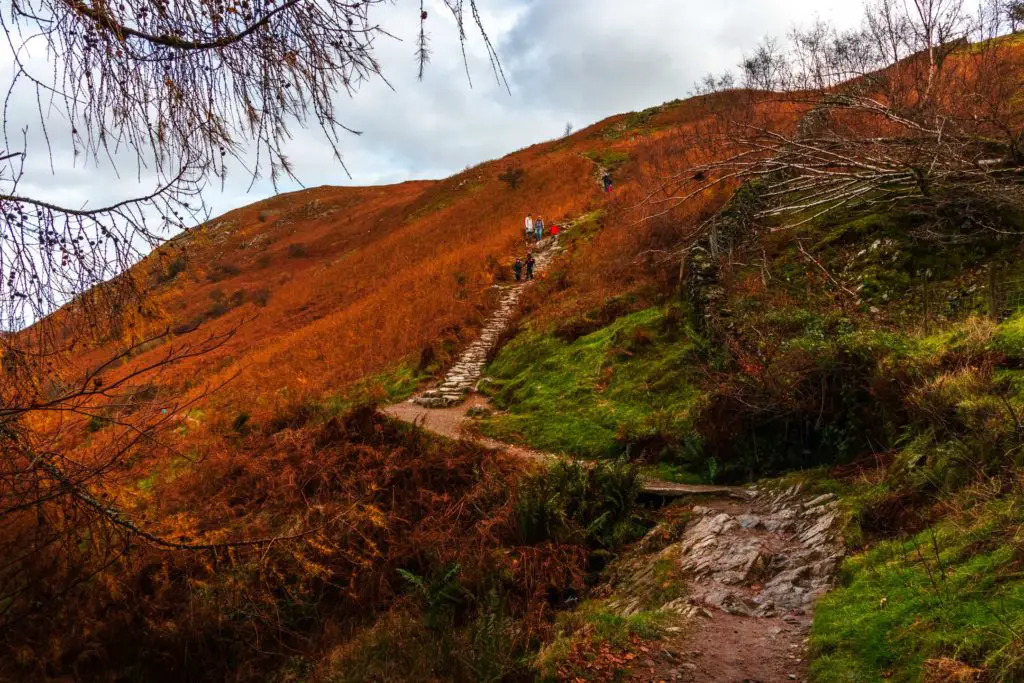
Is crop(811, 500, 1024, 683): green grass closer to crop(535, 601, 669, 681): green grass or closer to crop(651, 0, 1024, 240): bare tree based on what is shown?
crop(535, 601, 669, 681): green grass

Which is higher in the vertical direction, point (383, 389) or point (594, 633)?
point (383, 389)

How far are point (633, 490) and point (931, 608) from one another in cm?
333

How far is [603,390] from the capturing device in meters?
9.43

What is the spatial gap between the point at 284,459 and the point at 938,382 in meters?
8.40

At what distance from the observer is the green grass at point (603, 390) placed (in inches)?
315

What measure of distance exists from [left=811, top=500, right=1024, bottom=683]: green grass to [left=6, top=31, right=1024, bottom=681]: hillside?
15mm

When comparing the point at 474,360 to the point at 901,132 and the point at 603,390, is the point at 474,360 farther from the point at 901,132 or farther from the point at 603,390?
the point at 901,132

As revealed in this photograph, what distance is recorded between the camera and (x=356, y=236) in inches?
1431

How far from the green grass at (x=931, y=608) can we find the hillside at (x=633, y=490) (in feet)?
0.05

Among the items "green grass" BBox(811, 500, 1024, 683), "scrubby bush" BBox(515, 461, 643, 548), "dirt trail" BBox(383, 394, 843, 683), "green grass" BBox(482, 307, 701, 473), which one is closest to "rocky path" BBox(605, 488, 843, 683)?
"dirt trail" BBox(383, 394, 843, 683)

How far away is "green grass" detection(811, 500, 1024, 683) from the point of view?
101 inches

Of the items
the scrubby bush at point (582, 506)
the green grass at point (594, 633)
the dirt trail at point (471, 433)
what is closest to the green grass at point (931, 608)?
the green grass at point (594, 633)

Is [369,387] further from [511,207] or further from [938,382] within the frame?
[511,207]

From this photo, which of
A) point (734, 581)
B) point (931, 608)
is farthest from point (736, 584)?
point (931, 608)
